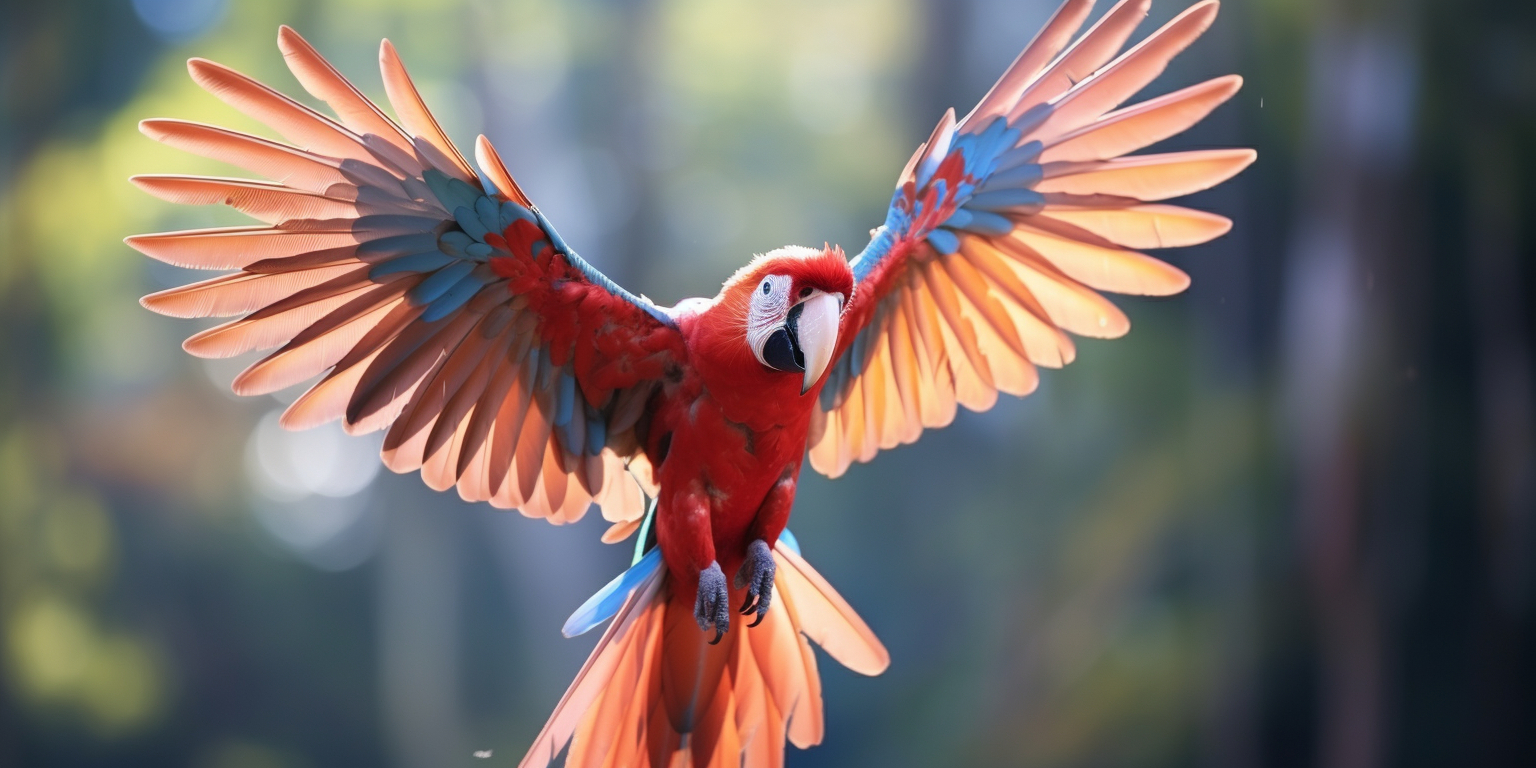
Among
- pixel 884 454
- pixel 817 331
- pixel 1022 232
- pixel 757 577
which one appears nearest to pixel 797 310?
pixel 817 331

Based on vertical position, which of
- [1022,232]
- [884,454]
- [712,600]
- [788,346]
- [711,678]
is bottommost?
[711,678]

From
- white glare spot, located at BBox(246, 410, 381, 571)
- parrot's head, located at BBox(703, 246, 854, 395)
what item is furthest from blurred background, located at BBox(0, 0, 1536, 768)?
parrot's head, located at BBox(703, 246, 854, 395)

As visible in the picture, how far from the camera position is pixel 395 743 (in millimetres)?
2945

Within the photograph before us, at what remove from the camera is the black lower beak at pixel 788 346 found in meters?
1.00

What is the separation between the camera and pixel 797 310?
3.28 feet

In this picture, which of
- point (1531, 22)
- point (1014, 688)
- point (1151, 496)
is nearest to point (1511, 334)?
point (1531, 22)

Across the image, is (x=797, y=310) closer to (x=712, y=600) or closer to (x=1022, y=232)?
(x=712, y=600)

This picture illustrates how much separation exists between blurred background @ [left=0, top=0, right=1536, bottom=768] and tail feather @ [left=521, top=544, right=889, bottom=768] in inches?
60.5

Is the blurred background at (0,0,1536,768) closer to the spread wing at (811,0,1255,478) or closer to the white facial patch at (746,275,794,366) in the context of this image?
the spread wing at (811,0,1255,478)

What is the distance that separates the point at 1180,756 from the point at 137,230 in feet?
9.60

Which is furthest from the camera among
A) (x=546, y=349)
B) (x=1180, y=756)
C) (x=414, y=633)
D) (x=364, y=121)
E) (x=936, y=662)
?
(x=414, y=633)

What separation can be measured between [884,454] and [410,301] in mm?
1946

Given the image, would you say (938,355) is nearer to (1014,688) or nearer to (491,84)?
(1014,688)

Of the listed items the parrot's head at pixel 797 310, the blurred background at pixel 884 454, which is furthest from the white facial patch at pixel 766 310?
the blurred background at pixel 884 454
